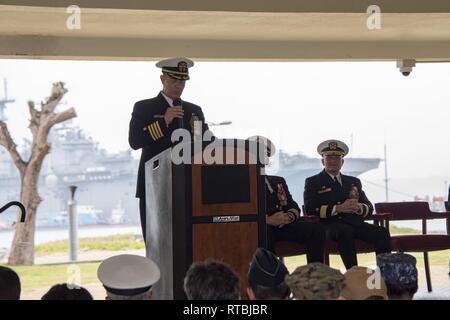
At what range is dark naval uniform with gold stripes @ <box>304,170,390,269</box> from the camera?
5.12m

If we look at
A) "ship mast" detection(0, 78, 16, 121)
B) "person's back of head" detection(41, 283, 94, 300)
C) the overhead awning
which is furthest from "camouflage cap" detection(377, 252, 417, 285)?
"ship mast" detection(0, 78, 16, 121)

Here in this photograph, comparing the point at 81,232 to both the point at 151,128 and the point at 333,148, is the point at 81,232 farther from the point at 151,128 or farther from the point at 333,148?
the point at 151,128

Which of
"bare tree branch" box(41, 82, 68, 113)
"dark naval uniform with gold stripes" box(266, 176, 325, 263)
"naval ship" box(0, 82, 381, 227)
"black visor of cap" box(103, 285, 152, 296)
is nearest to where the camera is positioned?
"black visor of cap" box(103, 285, 152, 296)

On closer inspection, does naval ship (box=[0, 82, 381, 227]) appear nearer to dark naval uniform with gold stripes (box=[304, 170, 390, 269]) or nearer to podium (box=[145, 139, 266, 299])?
dark naval uniform with gold stripes (box=[304, 170, 390, 269])

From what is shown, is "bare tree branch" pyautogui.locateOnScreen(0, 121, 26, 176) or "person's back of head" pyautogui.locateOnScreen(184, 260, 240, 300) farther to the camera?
"bare tree branch" pyautogui.locateOnScreen(0, 121, 26, 176)

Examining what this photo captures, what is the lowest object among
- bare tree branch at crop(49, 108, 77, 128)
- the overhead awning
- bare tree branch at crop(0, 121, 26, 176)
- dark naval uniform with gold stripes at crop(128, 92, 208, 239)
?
dark naval uniform with gold stripes at crop(128, 92, 208, 239)

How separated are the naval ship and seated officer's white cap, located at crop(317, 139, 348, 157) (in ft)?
21.8

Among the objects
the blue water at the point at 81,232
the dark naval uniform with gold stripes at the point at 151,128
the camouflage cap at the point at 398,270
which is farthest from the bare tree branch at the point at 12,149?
the camouflage cap at the point at 398,270

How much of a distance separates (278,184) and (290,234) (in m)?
0.36

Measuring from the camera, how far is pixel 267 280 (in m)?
2.72

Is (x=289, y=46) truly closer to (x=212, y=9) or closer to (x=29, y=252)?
(x=212, y=9)

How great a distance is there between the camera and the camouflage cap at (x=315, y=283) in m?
2.52

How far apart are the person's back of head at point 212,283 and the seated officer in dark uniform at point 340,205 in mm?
2779
